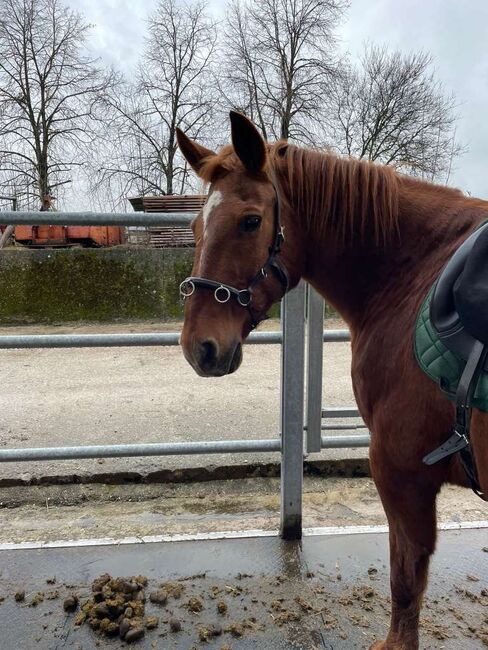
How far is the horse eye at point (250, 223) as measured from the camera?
1530mm

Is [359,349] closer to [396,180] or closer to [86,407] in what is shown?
[396,180]

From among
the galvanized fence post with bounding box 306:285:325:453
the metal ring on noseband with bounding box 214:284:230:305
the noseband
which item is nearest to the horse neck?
the noseband

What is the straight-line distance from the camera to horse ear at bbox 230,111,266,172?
1.48 metres

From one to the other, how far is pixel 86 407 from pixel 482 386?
4963 mm

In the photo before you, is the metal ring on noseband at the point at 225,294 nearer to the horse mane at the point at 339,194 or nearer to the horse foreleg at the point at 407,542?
the horse mane at the point at 339,194

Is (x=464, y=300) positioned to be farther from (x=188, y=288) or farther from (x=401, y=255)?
(x=188, y=288)

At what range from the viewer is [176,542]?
8.47 feet

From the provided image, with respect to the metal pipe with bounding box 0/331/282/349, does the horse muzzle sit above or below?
above

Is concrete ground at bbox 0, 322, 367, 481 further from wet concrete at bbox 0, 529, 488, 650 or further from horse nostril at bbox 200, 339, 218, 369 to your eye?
horse nostril at bbox 200, 339, 218, 369

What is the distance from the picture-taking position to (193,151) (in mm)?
1813

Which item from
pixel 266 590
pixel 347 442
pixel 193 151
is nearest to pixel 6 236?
pixel 347 442

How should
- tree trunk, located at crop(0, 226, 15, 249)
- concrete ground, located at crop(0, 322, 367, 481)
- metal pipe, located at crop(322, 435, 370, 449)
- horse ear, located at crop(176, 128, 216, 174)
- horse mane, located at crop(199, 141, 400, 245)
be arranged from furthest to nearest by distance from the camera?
tree trunk, located at crop(0, 226, 15, 249)
concrete ground, located at crop(0, 322, 367, 481)
metal pipe, located at crop(322, 435, 370, 449)
horse ear, located at crop(176, 128, 216, 174)
horse mane, located at crop(199, 141, 400, 245)

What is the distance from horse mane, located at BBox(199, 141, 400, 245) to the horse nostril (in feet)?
1.83

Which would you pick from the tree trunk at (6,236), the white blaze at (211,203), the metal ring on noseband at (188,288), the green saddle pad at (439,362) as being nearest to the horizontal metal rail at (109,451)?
the metal ring on noseband at (188,288)
